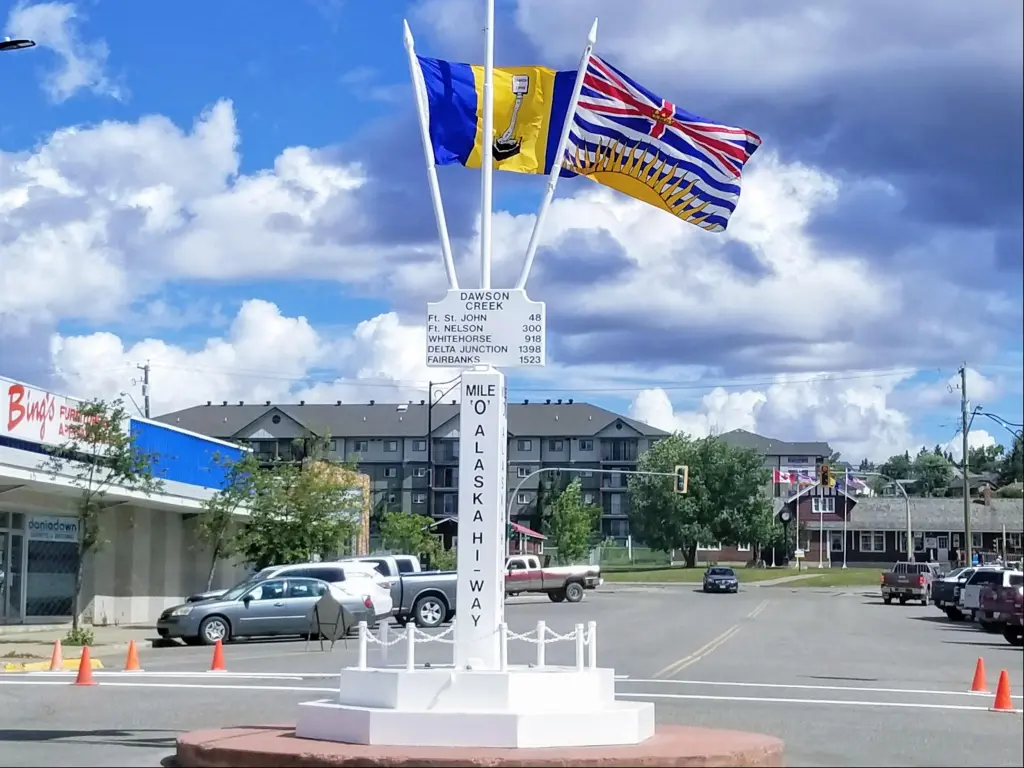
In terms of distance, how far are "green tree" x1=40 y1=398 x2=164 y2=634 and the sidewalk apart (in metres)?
1.21

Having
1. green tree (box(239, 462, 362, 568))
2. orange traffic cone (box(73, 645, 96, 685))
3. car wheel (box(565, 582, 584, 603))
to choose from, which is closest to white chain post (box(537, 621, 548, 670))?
orange traffic cone (box(73, 645, 96, 685))

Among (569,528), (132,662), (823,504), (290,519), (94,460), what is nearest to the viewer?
(132,662)

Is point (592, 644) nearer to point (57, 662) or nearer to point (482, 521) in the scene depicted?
point (482, 521)

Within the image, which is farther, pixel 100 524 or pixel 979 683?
pixel 100 524

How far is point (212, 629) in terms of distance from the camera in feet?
101

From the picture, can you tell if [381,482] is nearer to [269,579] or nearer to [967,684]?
[269,579]

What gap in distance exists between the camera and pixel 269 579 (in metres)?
31.3

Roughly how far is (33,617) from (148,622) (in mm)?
5450

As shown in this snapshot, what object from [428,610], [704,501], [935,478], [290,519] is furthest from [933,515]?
[428,610]

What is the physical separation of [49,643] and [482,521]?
2035 centimetres

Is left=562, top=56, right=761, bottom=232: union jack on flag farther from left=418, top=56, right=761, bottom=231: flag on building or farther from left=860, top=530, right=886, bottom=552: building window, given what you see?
left=860, top=530, right=886, bottom=552: building window

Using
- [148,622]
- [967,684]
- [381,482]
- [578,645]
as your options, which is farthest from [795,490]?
[578,645]

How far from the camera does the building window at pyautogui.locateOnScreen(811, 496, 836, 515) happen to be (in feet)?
408

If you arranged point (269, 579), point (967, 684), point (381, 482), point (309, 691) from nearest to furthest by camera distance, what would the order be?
point (309, 691) < point (967, 684) < point (269, 579) < point (381, 482)
